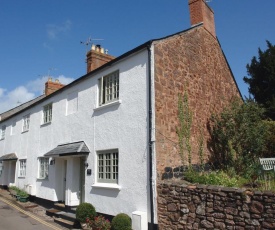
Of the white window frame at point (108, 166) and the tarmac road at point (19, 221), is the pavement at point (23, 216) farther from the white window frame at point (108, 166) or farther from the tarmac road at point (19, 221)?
the white window frame at point (108, 166)

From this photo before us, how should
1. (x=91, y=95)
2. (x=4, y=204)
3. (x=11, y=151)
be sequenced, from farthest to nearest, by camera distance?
(x=11, y=151) → (x=4, y=204) → (x=91, y=95)

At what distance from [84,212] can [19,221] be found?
3446 mm

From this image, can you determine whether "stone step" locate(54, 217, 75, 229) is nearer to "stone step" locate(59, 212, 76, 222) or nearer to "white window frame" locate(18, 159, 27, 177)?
"stone step" locate(59, 212, 76, 222)

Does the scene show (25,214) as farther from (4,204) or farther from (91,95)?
(91,95)

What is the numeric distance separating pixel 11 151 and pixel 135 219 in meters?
15.6

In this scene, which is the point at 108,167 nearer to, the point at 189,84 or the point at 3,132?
the point at 189,84

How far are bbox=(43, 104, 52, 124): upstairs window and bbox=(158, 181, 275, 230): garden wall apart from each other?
9924 millimetres

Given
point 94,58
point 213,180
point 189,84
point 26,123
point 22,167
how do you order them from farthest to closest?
point 26,123 → point 22,167 → point 94,58 → point 189,84 → point 213,180

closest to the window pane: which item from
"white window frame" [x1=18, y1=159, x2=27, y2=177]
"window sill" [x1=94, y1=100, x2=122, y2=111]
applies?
"window sill" [x1=94, y1=100, x2=122, y2=111]

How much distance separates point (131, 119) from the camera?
1041cm

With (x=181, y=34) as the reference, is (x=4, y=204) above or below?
below

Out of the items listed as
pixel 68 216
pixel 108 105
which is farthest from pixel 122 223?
pixel 108 105

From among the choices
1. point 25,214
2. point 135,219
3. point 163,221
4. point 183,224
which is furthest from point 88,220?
point 25,214

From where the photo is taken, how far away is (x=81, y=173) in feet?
44.3
